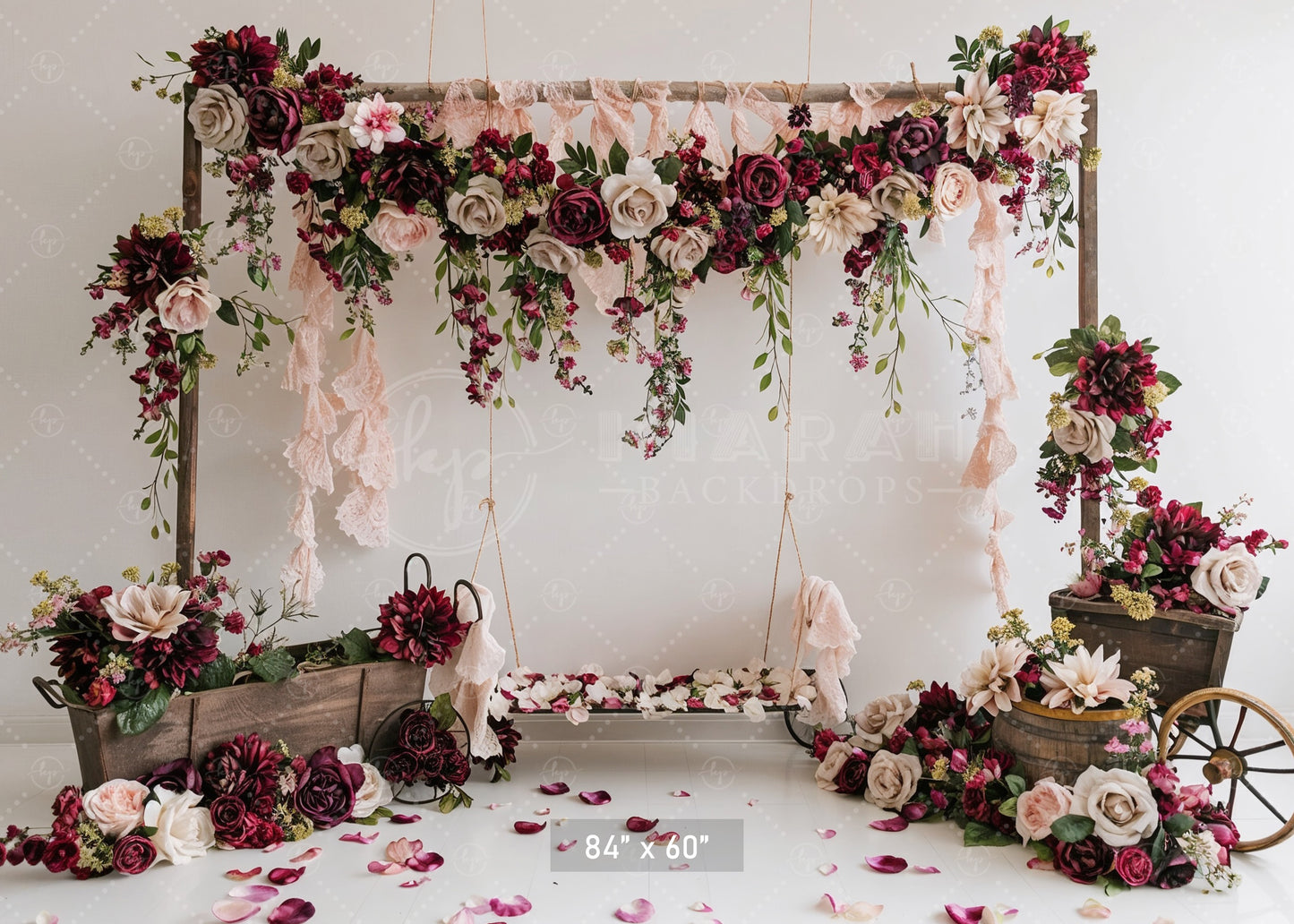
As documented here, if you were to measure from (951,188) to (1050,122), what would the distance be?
0.96 feet

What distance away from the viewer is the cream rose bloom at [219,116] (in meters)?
2.33

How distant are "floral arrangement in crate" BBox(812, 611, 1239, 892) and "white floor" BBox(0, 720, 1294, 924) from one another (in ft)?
0.16

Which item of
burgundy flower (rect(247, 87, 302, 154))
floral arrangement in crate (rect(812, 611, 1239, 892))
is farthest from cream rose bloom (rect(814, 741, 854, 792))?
burgundy flower (rect(247, 87, 302, 154))

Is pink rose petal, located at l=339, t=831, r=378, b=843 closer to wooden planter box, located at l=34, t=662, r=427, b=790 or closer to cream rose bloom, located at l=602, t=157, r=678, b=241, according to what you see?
wooden planter box, located at l=34, t=662, r=427, b=790

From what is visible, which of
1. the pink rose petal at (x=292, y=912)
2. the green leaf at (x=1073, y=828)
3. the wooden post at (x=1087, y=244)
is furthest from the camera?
the wooden post at (x=1087, y=244)

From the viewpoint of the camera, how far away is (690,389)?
2938mm

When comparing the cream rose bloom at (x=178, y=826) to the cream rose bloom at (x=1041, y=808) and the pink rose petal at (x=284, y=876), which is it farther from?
the cream rose bloom at (x=1041, y=808)

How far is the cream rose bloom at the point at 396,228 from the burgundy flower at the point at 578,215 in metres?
0.35

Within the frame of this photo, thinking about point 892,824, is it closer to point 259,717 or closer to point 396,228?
point 259,717

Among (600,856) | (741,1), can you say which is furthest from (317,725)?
(741,1)

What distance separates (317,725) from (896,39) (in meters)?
2.65

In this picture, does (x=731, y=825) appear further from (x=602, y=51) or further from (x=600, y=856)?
(x=602, y=51)

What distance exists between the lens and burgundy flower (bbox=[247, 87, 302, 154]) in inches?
91.7

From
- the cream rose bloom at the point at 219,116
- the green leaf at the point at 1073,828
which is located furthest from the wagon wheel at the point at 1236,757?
the cream rose bloom at the point at 219,116
